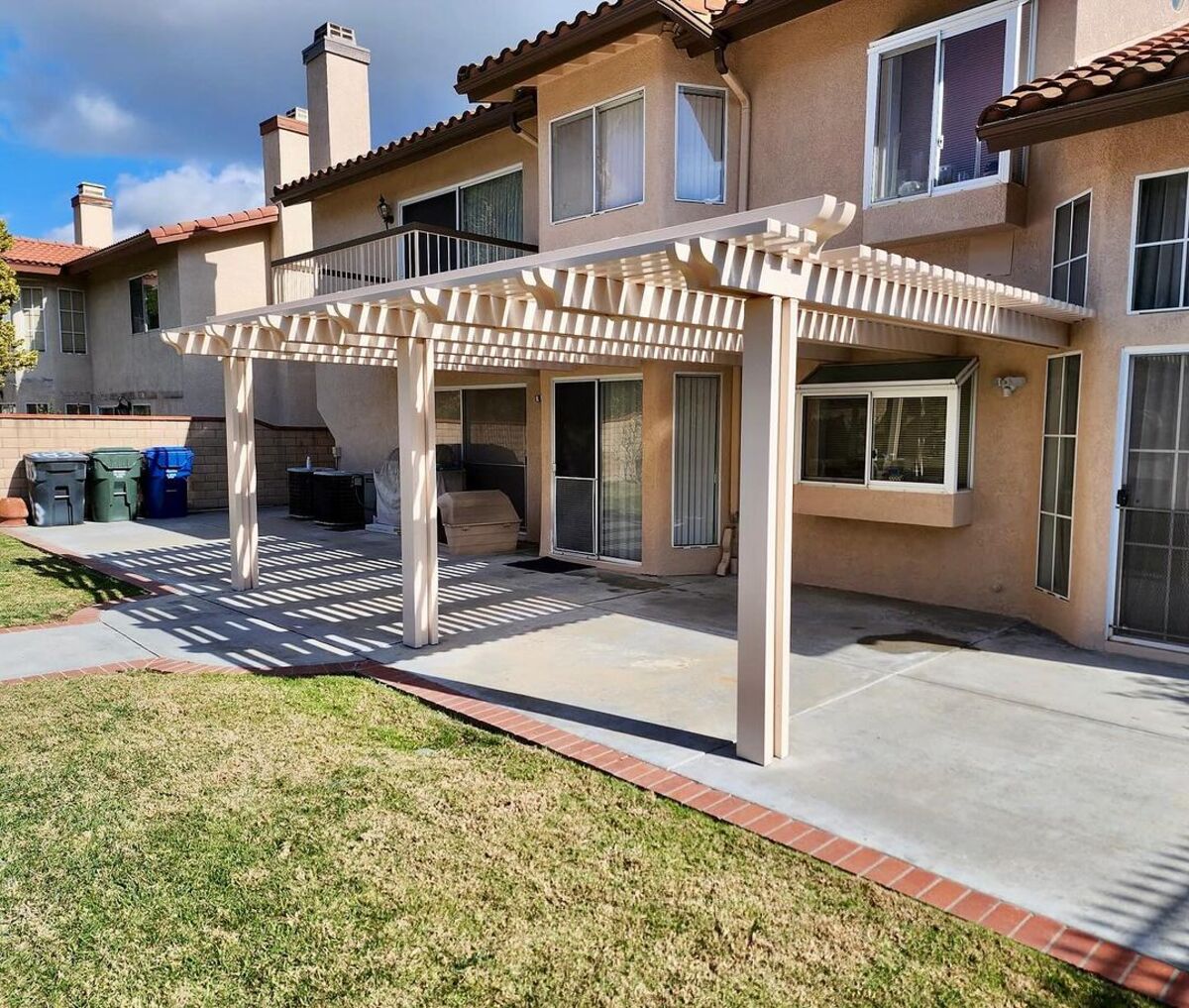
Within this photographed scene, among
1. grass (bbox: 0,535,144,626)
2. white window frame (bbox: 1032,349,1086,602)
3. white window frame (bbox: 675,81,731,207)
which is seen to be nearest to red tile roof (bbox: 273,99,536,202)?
white window frame (bbox: 675,81,731,207)

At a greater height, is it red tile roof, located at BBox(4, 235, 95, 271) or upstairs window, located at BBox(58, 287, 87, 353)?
red tile roof, located at BBox(4, 235, 95, 271)

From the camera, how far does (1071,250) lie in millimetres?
8062

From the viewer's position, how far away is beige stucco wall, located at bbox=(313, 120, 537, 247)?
13.2m

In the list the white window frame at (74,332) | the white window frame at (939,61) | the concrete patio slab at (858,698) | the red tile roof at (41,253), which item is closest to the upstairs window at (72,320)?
the white window frame at (74,332)

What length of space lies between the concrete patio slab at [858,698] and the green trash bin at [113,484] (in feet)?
17.9

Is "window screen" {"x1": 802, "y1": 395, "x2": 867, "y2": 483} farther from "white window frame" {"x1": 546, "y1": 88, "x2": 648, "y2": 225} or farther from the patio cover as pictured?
"white window frame" {"x1": 546, "y1": 88, "x2": 648, "y2": 225}

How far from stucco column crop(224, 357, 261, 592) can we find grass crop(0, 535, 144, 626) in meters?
1.20

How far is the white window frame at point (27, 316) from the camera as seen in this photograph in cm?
2338

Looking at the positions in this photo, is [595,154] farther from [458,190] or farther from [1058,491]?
[1058,491]

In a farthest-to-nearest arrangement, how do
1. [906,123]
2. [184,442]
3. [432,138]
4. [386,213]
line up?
1. [184,442]
2. [386,213]
3. [432,138]
4. [906,123]

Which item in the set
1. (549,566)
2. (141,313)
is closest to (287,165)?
(141,313)

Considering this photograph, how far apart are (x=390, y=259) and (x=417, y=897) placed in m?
12.5

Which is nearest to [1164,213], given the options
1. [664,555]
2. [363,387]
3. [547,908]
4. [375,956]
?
[664,555]

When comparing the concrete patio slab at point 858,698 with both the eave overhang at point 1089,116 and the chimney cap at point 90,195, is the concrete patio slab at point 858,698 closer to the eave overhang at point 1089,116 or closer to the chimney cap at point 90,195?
the eave overhang at point 1089,116
